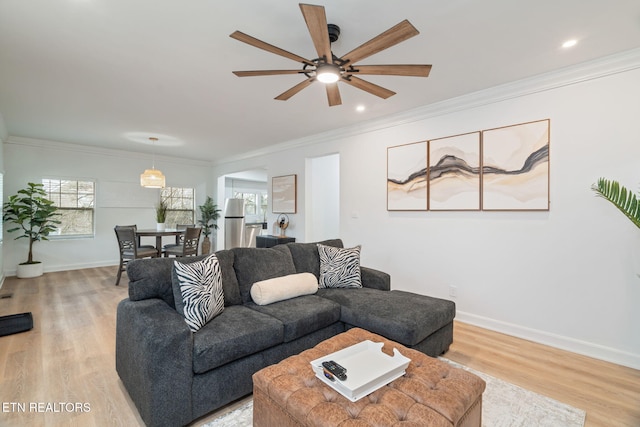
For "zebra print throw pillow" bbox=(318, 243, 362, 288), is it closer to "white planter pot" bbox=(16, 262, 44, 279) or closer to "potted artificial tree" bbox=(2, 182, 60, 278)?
"potted artificial tree" bbox=(2, 182, 60, 278)

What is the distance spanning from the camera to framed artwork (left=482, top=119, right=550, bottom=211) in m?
2.79

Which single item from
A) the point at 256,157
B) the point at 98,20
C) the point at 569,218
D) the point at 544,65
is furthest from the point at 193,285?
the point at 256,157

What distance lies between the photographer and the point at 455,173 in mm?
3363

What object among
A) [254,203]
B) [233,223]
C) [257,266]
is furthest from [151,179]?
[254,203]

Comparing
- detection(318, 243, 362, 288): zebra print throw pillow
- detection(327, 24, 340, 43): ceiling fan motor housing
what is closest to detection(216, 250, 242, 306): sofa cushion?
detection(318, 243, 362, 288): zebra print throw pillow

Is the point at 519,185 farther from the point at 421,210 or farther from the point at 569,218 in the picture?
the point at 421,210

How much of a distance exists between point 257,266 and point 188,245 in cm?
312

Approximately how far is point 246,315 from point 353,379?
3.57ft

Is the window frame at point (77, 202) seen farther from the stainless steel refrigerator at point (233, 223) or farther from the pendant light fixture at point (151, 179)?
the stainless steel refrigerator at point (233, 223)

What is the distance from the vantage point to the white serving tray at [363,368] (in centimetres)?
126

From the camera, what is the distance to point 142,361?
64.3 inches

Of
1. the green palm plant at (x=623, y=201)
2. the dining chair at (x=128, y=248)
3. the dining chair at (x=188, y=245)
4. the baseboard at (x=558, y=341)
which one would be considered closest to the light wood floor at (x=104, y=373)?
the baseboard at (x=558, y=341)

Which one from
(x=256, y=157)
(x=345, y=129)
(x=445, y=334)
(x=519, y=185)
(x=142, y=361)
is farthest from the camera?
(x=256, y=157)

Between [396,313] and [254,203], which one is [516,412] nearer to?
[396,313]
